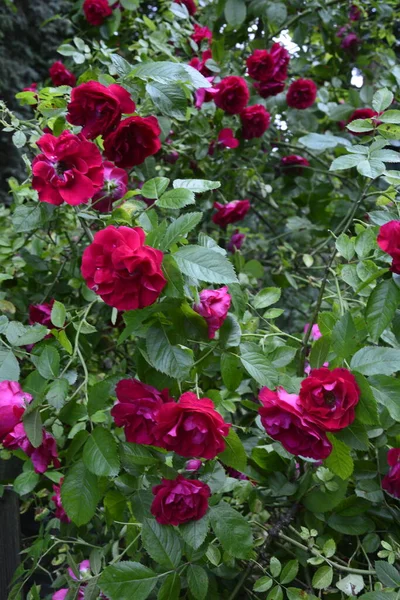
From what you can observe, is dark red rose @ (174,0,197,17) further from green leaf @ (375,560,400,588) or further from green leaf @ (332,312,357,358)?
green leaf @ (375,560,400,588)

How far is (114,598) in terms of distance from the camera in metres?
0.79

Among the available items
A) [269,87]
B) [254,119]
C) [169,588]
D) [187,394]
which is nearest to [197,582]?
[169,588]

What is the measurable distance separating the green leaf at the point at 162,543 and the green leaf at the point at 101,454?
0.37 feet

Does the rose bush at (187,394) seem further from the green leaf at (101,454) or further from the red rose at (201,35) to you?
the red rose at (201,35)

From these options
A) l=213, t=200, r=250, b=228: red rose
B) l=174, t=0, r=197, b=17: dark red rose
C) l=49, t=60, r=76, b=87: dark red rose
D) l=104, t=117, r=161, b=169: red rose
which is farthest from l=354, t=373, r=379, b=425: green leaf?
l=174, t=0, r=197, b=17: dark red rose

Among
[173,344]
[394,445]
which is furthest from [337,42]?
[173,344]

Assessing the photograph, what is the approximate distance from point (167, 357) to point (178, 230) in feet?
0.47

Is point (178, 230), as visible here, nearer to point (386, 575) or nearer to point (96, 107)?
point (96, 107)

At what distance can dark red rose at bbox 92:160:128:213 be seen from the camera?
1056mm

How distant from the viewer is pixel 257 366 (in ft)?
2.68

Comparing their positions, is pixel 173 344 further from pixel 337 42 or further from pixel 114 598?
pixel 337 42

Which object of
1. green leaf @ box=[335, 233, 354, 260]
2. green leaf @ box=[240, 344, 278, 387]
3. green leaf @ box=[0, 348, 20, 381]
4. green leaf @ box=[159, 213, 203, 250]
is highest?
green leaf @ box=[159, 213, 203, 250]

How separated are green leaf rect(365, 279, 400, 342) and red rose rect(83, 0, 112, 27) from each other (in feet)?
4.81

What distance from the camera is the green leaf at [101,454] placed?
767mm
